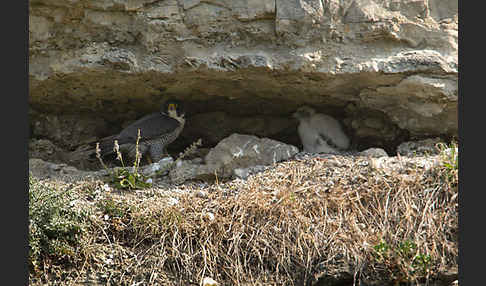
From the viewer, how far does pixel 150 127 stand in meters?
5.57

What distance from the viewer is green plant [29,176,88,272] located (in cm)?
375

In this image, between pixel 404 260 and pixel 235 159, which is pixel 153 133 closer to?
pixel 235 159

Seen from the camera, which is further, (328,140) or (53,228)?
(328,140)

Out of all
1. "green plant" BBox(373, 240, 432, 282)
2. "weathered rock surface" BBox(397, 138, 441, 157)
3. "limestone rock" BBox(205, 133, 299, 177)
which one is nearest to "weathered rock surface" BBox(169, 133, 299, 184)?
"limestone rock" BBox(205, 133, 299, 177)

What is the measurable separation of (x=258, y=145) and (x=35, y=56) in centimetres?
240

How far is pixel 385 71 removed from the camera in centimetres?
495

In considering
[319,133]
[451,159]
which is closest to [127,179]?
[319,133]

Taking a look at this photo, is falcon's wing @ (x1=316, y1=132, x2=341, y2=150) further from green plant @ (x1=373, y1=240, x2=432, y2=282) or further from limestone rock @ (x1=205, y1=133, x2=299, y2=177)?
green plant @ (x1=373, y1=240, x2=432, y2=282)

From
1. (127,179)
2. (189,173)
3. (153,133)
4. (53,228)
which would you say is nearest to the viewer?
(53,228)

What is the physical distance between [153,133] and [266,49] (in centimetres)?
148

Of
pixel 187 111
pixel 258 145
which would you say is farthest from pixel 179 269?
pixel 187 111

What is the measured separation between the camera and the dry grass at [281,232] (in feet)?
12.3

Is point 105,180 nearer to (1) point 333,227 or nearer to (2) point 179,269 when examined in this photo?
(2) point 179,269

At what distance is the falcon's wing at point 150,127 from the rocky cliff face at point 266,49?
15.6 inches
